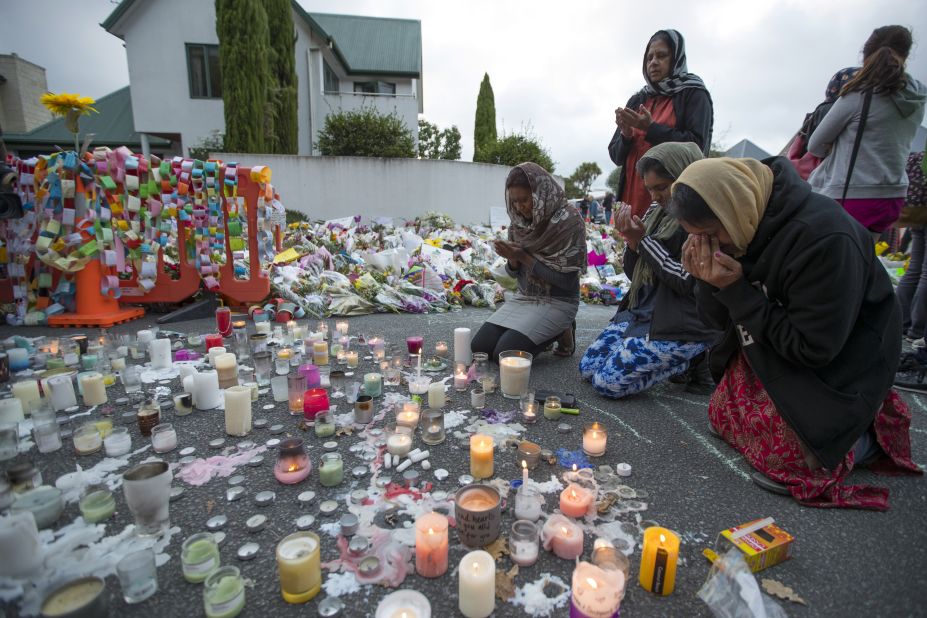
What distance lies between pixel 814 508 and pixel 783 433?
0.32 meters

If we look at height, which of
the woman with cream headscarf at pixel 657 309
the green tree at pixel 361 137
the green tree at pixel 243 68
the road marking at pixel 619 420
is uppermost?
the green tree at pixel 243 68

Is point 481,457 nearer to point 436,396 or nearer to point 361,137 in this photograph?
point 436,396

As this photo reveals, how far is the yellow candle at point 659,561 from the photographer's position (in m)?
1.41

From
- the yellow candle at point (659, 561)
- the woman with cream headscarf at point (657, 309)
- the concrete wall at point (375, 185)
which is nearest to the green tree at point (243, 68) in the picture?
the concrete wall at point (375, 185)

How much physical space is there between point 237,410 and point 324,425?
1.60 ft

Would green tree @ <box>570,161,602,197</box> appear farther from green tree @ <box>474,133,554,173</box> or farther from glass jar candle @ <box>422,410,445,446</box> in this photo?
glass jar candle @ <box>422,410,445,446</box>

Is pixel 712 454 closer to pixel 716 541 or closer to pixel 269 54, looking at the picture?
pixel 716 541

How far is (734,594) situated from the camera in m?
1.32

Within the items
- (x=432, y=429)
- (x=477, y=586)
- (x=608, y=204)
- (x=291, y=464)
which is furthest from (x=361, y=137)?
(x=477, y=586)

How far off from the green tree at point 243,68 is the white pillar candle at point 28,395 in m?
11.6

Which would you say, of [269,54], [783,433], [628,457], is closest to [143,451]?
[628,457]

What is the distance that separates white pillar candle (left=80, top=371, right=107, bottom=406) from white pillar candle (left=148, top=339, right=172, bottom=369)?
0.59 m

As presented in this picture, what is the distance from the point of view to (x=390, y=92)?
1830 centimetres

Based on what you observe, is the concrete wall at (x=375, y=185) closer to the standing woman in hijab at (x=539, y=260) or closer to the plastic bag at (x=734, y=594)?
the standing woman in hijab at (x=539, y=260)
